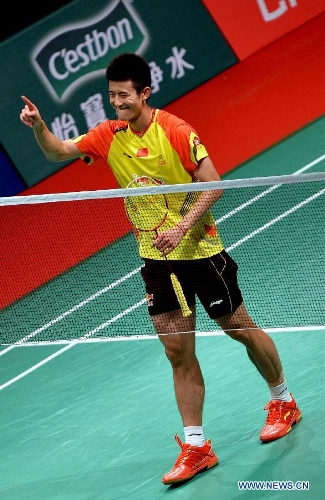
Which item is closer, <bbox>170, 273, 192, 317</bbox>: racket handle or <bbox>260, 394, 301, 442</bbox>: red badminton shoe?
<bbox>170, 273, 192, 317</bbox>: racket handle

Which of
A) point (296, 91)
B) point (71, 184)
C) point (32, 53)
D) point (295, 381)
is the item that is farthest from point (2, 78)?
point (295, 381)

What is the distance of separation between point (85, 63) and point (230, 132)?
6.02 ft

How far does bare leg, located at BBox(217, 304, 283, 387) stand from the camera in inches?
217

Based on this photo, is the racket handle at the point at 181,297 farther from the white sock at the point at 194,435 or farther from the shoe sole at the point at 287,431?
the shoe sole at the point at 287,431

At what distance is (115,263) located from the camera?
934 centimetres

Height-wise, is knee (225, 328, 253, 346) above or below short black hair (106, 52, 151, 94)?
below

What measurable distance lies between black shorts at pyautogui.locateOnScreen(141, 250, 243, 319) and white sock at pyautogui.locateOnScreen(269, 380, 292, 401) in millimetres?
598

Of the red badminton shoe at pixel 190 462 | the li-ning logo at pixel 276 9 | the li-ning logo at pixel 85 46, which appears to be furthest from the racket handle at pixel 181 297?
the li-ning logo at pixel 276 9

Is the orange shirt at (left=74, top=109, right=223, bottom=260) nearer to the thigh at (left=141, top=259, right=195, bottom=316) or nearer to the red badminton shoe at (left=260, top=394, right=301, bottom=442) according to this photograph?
the thigh at (left=141, top=259, right=195, bottom=316)

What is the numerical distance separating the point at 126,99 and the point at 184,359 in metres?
1.38

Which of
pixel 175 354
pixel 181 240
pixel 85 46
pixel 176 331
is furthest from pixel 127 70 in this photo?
pixel 85 46

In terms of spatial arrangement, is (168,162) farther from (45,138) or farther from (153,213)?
(45,138)

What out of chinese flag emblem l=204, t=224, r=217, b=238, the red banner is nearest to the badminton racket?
chinese flag emblem l=204, t=224, r=217, b=238

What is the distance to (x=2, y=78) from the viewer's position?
9.63 meters
